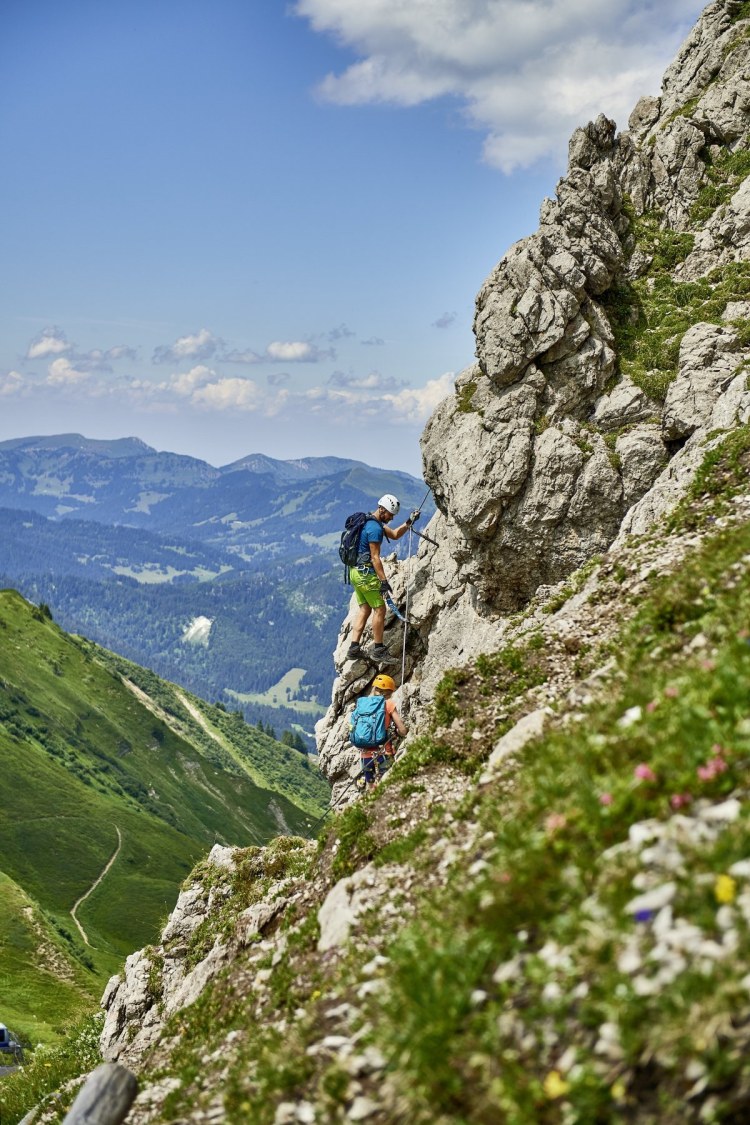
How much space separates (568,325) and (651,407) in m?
5.43

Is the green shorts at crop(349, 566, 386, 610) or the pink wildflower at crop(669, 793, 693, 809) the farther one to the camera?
the green shorts at crop(349, 566, 386, 610)

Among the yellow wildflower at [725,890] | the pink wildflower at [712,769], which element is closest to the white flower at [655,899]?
the yellow wildflower at [725,890]

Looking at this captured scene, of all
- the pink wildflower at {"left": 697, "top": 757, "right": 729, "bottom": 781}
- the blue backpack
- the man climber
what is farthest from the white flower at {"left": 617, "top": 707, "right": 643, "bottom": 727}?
the man climber

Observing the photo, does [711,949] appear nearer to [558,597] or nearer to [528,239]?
[558,597]

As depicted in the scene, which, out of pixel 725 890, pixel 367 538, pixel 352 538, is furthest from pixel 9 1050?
pixel 725 890

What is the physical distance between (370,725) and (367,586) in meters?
7.11

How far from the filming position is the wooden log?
12.0m

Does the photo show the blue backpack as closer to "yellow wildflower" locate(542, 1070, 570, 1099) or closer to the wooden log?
the wooden log

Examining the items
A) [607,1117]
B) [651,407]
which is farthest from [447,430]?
[607,1117]

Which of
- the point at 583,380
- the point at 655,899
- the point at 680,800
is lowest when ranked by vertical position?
the point at 655,899

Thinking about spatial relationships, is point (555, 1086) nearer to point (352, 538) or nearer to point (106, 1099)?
point (106, 1099)

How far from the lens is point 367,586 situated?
29141mm

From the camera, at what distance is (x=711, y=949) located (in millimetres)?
6820

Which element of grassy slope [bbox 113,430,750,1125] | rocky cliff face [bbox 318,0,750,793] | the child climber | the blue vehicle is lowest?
the blue vehicle
